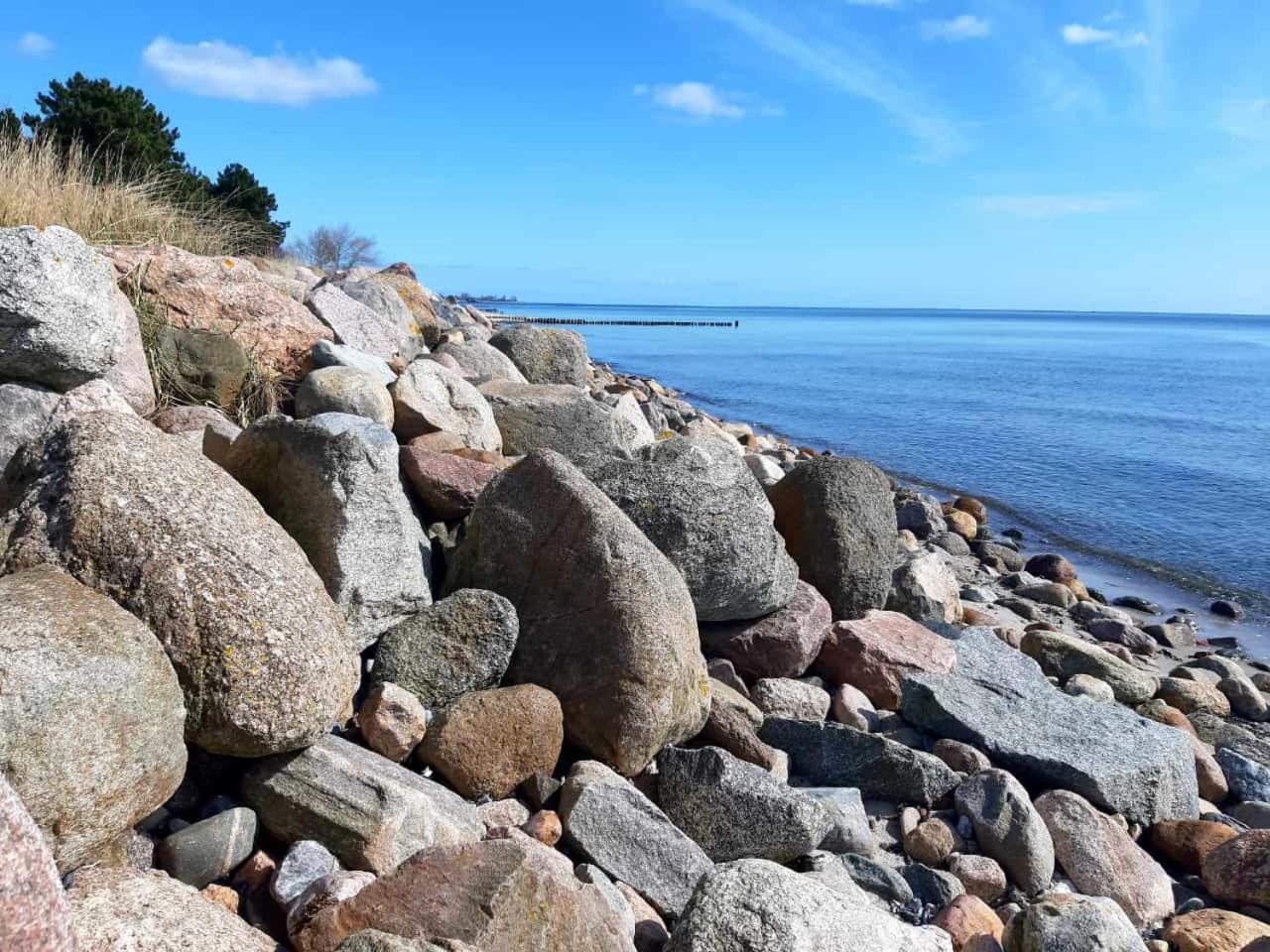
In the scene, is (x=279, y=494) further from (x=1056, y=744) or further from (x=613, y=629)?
(x=1056, y=744)

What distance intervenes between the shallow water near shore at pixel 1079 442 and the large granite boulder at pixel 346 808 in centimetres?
932

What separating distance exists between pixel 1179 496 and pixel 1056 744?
1337 cm

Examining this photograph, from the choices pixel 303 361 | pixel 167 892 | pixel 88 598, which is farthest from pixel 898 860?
pixel 303 361

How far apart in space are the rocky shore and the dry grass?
135cm

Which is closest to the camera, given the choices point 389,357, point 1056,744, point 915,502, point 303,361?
point 1056,744

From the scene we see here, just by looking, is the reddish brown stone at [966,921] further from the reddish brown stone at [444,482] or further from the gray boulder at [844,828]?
the reddish brown stone at [444,482]

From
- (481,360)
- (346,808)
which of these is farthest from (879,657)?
(481,360)

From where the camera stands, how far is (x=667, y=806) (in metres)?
4.34

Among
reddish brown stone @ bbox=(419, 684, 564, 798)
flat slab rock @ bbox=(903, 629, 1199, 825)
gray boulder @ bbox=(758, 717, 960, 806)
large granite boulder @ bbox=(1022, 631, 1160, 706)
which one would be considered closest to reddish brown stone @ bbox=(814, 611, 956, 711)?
flat slab rock @ bbox=(903, 629, 1199, 825)

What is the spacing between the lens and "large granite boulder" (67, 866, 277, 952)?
2.45 meters

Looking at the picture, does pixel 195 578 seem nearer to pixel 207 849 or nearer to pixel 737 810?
pixel 207 849

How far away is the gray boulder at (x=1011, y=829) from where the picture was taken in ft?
15.1

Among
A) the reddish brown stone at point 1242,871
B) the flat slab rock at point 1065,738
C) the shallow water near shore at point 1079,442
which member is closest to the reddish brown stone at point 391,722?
the flat slab rock at point 1065,738

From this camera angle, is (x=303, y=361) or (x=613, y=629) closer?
(x=613, y=629)
